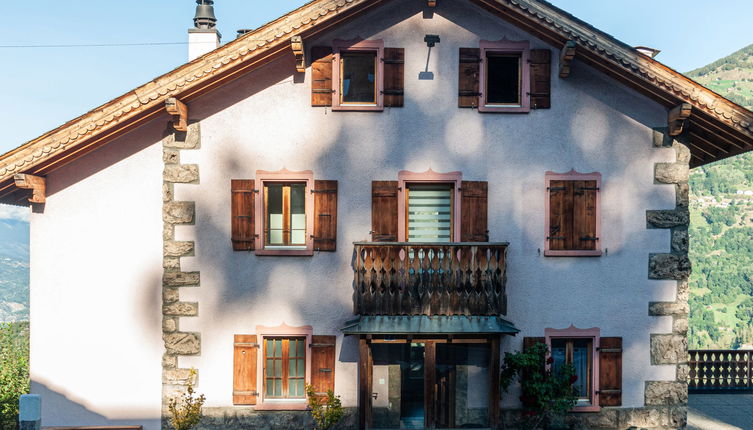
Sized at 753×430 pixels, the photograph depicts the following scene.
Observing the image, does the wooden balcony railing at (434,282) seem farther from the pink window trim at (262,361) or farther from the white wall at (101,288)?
the white wall at (101,288)

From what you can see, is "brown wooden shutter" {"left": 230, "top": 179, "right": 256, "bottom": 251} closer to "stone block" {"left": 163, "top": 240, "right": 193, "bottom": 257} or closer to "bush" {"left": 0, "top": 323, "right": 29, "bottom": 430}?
"stone block" {"left": 163, "top": 240, "right": 193, "bottom": 257}

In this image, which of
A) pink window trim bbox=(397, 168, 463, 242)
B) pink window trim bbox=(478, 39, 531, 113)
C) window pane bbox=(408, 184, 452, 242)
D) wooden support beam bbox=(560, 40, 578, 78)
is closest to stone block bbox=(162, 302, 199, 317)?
pink window trim bbox=(397, 168, 463, 242)

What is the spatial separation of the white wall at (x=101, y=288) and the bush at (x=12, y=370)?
149 centimetres

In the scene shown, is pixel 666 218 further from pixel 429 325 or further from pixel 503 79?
pixel 429 325

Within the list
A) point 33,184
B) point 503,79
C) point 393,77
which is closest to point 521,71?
point 503,79

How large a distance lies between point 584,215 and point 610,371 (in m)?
3.03

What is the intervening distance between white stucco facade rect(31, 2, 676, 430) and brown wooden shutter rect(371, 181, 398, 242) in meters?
0.16

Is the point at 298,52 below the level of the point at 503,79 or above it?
above

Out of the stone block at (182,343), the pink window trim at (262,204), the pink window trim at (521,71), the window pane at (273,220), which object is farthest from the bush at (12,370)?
the pink window trim at (521,71)

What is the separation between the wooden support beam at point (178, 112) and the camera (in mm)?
11078

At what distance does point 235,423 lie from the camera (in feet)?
38.0

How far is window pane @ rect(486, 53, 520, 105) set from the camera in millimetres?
11953

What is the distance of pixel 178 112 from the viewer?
1123cm

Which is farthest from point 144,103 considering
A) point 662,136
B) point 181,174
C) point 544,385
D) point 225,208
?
point 662,136
